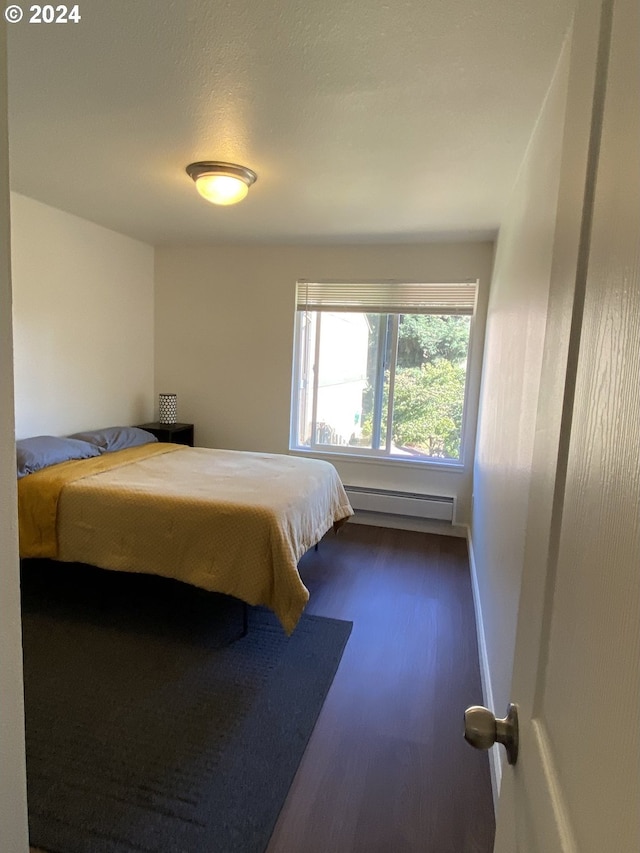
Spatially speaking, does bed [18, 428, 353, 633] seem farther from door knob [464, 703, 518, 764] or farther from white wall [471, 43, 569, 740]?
door knob [464, 703, 518, 764]

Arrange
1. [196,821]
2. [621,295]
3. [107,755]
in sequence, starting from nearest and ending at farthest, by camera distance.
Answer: [621,295]
[196,821]
[107,755]

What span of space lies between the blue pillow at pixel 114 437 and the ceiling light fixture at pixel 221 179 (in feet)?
6.36

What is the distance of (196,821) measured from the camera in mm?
1533

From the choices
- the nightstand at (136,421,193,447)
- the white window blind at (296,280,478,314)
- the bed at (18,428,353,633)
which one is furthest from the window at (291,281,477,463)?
the bed at (18,428,353,633)

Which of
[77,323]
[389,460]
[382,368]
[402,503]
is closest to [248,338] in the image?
[382,368]

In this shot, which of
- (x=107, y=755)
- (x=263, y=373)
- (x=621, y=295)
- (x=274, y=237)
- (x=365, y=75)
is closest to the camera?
(x=621, y=295)

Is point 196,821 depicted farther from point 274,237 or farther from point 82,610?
point 274,237

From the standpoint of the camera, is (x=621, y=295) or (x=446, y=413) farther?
(x=446, y=413)

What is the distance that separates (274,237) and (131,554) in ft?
8.84

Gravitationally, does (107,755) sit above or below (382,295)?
below

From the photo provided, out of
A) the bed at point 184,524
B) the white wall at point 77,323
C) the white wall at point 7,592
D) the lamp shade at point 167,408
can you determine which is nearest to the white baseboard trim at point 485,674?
the bed at point 184,524

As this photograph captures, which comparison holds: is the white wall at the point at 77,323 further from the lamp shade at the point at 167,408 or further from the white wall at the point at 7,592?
the white wall at the point at 7,592

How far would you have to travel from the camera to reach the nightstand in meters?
4.29

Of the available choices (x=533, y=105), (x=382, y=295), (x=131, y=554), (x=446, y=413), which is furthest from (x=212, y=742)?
(x=382, y=295)
